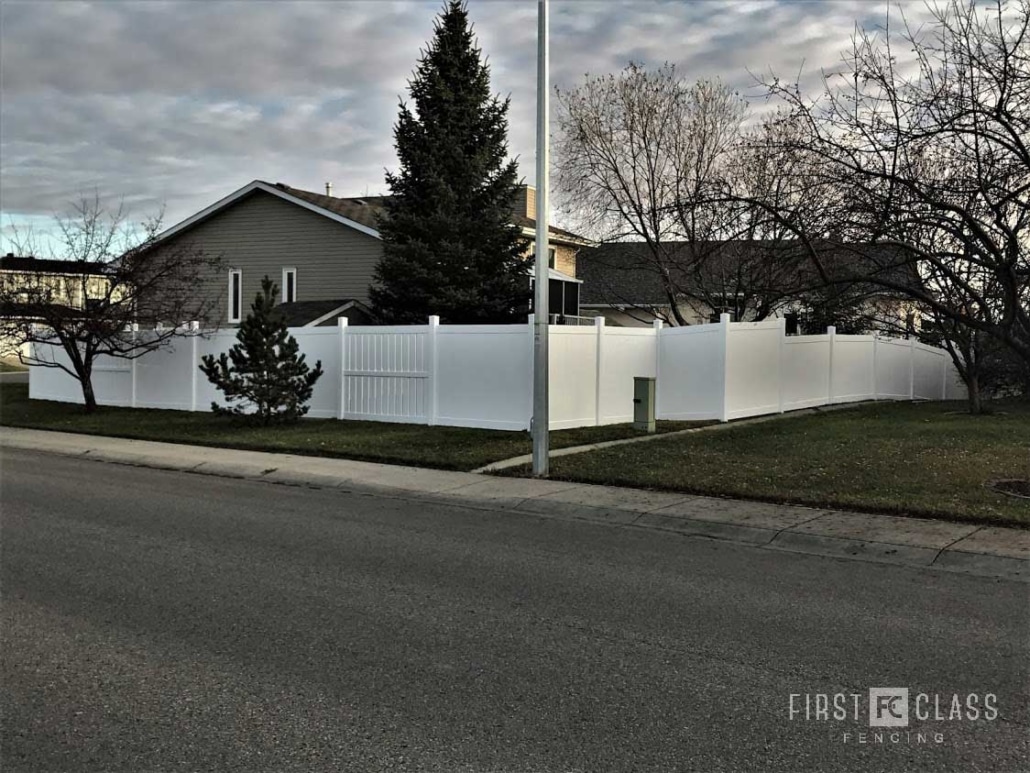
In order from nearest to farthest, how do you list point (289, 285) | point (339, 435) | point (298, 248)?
point (339, 435)
point (298, 248)
point (289, 285)

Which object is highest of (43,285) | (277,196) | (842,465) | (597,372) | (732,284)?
(277,196)

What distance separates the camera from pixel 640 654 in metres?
4.89

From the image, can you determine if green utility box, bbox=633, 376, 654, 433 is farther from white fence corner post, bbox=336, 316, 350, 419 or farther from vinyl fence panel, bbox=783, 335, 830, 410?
white fence corner post, bbox=336, 316, 350, 419

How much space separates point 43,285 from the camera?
20547 millimetres

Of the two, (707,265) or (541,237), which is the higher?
(707,265)

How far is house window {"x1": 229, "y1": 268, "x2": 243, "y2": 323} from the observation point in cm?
2747

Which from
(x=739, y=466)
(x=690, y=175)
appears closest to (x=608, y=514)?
(x=739, y=466)

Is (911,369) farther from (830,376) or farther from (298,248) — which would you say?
(298,248)

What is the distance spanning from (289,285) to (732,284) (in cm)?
1328

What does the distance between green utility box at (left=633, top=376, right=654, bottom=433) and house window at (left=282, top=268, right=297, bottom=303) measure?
555 inches

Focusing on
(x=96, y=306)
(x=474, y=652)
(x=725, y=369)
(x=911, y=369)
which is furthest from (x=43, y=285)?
(x=911, y=369)

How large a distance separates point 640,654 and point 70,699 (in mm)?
2945

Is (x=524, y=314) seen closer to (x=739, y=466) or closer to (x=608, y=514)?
(x=739, y=466)

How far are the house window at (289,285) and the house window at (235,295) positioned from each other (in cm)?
173
